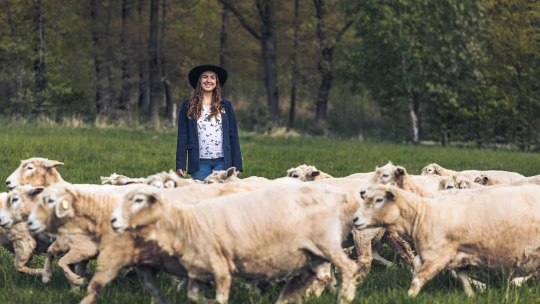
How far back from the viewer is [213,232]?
279 inches

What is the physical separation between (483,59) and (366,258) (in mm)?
32215

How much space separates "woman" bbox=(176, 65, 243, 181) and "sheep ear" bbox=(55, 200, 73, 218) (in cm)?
353

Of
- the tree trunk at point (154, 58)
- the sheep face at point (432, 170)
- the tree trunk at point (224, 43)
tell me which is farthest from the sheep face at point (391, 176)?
the tree trunk at point (224, 43)

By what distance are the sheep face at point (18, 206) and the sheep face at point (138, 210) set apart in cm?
179

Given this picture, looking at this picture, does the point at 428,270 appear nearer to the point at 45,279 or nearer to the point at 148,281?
the point at 148,281

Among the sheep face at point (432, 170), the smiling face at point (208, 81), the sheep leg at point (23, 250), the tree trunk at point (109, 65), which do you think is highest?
the tree trunk at point (109, 65)

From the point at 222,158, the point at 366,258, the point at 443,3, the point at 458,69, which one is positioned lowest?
the point at 366,258

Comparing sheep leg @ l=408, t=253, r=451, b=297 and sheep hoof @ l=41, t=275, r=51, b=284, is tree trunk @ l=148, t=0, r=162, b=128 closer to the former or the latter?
sheep hoof @ l=41, t=275, r=51, b=284

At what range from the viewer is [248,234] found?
23.3 ft

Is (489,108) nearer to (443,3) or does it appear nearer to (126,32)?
Answer: (443,3)

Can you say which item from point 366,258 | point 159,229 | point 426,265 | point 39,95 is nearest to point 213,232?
point 159,229

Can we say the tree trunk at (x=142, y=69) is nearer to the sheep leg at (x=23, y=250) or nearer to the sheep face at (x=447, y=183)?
the sheep face at (x=447, y=183)

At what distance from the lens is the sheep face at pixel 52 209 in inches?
289

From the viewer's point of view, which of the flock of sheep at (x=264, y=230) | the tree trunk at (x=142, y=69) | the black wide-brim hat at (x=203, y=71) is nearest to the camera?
the flock of sheep at (x=264, y=230)
